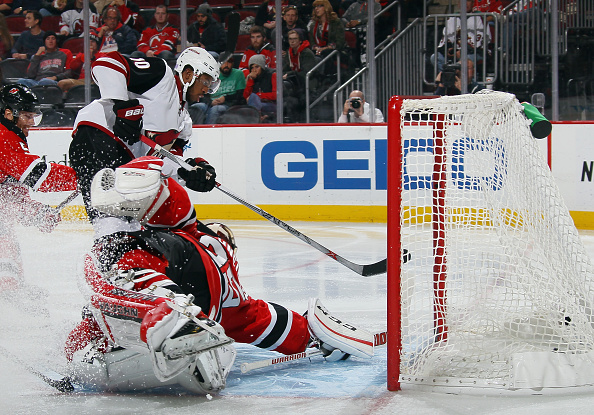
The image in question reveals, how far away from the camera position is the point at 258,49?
6562 mm

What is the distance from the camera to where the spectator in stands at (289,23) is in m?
6.37

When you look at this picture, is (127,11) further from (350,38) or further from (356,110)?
(356,110)

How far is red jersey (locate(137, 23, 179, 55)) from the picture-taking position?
6.81 metres

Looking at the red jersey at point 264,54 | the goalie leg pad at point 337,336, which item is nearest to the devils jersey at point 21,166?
the goalie leg pad at point 337,336

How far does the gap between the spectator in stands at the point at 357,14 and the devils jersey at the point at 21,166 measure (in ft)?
11.7

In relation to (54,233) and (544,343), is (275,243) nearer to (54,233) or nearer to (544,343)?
(54,233)

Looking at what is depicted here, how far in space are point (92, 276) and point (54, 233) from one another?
3.59 m

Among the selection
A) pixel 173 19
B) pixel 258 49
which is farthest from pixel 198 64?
pixel 173 19

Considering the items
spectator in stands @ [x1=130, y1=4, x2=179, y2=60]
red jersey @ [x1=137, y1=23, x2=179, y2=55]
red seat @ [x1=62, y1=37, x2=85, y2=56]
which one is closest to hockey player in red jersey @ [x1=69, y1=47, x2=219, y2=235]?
spectator in stands @ [x1=130, y1=4, x2=179, y2=60]

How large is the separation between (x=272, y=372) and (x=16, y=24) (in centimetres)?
630

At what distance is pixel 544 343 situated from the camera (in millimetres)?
2197

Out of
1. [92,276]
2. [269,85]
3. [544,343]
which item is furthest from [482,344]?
[269,85]

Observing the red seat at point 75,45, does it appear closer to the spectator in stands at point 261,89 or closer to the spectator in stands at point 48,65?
the spectator in stands at point 48,65

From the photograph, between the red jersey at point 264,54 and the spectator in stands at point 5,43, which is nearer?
the red jersey at point 264,54
